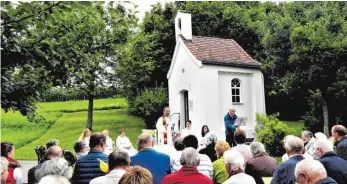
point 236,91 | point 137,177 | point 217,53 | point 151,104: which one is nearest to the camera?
point 137,177

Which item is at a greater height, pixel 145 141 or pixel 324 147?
pixel 145 141

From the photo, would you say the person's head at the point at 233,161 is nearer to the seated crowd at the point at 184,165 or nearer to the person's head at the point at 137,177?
the seated crowd at the point at 184,165

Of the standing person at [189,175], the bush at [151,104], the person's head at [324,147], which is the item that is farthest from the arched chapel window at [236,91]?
the standing person at [189,175]

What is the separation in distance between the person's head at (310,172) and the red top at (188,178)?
1307mm

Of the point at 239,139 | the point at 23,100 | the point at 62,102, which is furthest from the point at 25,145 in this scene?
the point at 23,100

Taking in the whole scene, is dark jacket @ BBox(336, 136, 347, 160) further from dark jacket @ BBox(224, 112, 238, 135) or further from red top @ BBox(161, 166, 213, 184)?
dark jacket @ BBox(224, 112, 238, 135)

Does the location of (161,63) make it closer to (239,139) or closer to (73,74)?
(239,139)

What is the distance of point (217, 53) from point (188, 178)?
57.1ft

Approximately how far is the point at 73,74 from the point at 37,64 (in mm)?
484

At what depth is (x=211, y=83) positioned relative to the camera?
20406 millimetres

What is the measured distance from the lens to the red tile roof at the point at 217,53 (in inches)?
826

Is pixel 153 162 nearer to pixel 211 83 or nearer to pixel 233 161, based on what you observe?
pixel 233 161

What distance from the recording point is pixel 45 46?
4172 mm

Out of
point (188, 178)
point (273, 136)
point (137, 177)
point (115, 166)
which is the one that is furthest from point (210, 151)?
point (273, 136)
